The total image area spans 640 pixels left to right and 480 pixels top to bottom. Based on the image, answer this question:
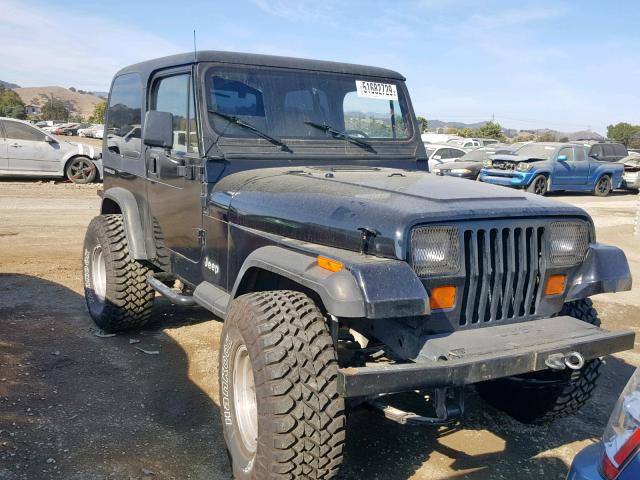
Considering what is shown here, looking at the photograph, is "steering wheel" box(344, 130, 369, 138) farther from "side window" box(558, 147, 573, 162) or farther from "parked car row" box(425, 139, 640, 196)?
"side window" box(558, 147, 573, 162)

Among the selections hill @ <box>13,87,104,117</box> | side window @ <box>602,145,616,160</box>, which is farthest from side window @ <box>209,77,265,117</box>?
hill @ <box>13,87,104,117</box>

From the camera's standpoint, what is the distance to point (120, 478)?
3.05 metres

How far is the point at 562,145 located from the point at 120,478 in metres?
17.9

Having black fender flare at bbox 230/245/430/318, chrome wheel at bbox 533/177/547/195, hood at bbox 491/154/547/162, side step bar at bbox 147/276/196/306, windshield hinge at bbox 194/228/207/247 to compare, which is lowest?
chrome wheel at bbox 533/177/547/195

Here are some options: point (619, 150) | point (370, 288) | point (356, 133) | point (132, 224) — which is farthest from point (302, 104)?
point (619, 150)

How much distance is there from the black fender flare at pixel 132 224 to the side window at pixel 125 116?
35 centimetres

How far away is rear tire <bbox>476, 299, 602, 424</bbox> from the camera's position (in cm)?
332

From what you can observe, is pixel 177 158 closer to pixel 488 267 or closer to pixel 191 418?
pixel 191 418

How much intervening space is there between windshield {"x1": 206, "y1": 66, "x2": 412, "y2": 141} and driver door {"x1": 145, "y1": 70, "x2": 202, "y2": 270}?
210mm

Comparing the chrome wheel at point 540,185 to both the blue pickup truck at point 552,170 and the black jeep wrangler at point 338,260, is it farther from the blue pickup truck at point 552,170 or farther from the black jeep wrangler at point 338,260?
the black jeep wrangler at point 338,260

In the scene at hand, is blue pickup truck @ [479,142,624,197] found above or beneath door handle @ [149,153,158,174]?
beneath

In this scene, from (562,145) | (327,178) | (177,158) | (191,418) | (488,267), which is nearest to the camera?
(488,267)

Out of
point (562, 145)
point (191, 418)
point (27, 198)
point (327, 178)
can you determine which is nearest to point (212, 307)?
point (191, 418)

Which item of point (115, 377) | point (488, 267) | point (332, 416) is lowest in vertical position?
point (115, 377)
